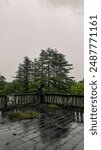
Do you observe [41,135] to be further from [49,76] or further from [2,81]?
[2,81]

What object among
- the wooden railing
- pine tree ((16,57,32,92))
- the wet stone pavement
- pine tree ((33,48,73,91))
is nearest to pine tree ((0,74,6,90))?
pine tree ((16,57,32,92))

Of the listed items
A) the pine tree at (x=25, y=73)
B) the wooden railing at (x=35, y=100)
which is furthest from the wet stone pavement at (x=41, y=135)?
the pine tree at (x=25, y=73)

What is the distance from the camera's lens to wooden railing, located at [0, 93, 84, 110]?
10.6 m

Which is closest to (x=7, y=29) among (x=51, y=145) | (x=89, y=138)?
(x=51, y=145)

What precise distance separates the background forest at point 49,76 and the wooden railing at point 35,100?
18.0 m

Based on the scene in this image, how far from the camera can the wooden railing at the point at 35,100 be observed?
1063cm

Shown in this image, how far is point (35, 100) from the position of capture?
42.1 ft

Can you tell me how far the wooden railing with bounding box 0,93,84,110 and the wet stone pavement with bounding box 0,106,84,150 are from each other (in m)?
3.72

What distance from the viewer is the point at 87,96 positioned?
309cm

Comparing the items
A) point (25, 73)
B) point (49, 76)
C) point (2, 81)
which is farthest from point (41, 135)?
point (2, 81)

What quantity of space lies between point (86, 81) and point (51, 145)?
2.25m

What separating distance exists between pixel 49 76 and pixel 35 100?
67.5 feet

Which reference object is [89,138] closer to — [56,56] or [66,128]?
[66,128]

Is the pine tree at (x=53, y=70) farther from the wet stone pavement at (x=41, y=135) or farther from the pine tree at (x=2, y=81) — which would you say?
the wet stone pavement at (x=41, y=135)
